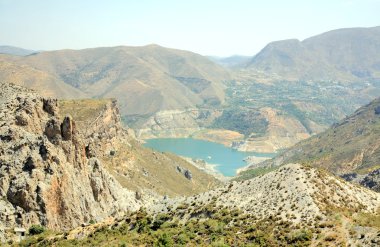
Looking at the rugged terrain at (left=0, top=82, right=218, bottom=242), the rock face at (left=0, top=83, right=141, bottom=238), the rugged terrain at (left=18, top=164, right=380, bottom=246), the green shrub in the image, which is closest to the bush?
the rock face at (left=0, top=83, right=141, bottom=238)

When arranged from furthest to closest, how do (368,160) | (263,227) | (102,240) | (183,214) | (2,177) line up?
(368,160) → (2,177) → (183,214) → (102,240) → (263,227)

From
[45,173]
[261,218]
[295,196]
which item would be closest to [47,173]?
[45,173]

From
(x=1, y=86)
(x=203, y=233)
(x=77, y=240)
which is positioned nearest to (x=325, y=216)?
(x=203, y=233)

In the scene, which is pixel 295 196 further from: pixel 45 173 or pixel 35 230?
pixel 45 173

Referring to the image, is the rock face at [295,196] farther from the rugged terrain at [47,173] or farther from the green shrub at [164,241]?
the rugged terrain at [47,173]

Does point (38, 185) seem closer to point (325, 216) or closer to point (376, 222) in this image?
point (325, 216)

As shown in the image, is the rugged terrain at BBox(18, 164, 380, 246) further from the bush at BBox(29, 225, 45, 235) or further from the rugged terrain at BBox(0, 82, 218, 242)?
the rugged terrain at BBox(0, 82, 218, 242)
